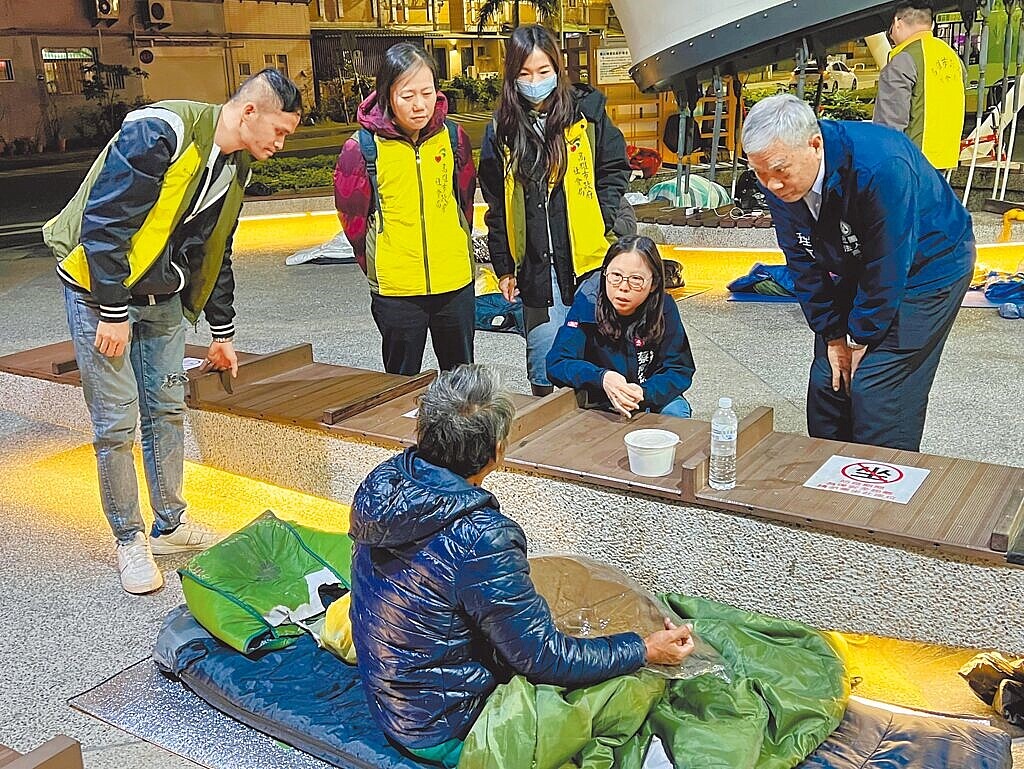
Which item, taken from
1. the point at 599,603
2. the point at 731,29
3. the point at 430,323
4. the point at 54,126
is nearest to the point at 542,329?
the point at 430,323

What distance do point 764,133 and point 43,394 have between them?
2896mm

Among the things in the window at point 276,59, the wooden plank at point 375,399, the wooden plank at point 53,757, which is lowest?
the wooden plank at point 53,757

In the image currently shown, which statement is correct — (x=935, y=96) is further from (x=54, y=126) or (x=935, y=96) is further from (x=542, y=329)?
(x=54, y=126)

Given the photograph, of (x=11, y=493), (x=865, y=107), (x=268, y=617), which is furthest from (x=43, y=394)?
(x=865, y=107)

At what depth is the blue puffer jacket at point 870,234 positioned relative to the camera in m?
2.43

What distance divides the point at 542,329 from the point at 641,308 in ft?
2.07

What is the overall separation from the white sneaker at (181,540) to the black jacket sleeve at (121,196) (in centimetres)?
82

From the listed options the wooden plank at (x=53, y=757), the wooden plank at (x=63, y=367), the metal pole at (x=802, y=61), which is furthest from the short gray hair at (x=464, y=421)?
the metal pole at (x=802, y=61)

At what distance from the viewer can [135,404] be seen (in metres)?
2.78

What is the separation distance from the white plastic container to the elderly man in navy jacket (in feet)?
1.92

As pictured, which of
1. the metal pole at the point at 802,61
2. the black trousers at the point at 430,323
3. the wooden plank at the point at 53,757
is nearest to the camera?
the wooden plank at the point at 53,757

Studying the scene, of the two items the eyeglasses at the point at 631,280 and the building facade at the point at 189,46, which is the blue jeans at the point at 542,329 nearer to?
the eyeglasses at the point at 631,280

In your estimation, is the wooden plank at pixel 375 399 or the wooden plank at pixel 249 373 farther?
the wooden plank at pixel 249 373

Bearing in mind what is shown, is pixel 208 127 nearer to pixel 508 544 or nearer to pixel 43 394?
pixel 508 544
